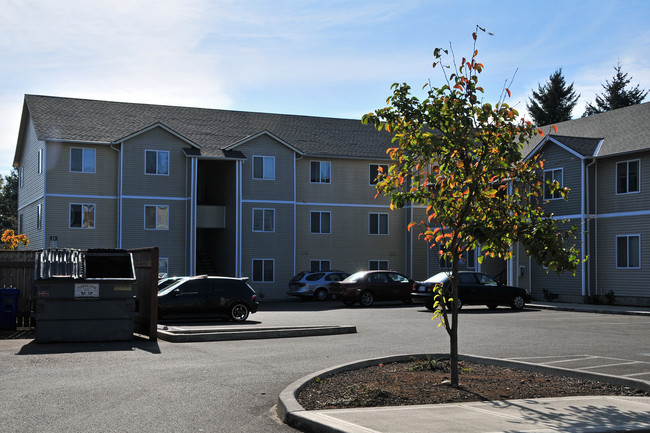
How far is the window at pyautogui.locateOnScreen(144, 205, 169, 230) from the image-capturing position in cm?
4012

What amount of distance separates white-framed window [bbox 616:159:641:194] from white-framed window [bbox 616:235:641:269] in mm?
2081

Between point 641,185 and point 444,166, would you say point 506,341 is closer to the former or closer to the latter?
point 444,166

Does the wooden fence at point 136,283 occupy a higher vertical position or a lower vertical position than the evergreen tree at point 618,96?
lower

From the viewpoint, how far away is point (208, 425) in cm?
793

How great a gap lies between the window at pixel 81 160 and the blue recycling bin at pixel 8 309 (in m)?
21.2

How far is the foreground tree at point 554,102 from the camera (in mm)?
74375

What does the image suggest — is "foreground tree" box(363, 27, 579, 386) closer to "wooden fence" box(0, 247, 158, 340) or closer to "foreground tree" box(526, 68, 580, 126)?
"wooden fence" box(0, 247, 158, 340)

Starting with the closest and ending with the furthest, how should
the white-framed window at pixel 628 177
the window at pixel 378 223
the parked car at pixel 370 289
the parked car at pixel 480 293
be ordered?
1. the parked car at pixel 480 293
2. the white-framed window at pixel 628 177
3. the parked car at pixel 370 289
4. the window at pixel 378 223

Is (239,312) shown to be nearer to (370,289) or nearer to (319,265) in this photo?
(370,289)

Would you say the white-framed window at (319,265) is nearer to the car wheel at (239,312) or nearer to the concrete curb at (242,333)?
the car wheel at (239,312)

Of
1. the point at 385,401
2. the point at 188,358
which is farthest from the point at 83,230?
the point at 385,401

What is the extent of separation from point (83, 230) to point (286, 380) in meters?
30.6

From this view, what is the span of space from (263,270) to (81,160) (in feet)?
38.5

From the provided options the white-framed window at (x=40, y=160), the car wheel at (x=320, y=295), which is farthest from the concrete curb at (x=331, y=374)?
the white-framed window at (x=40, y=160)
